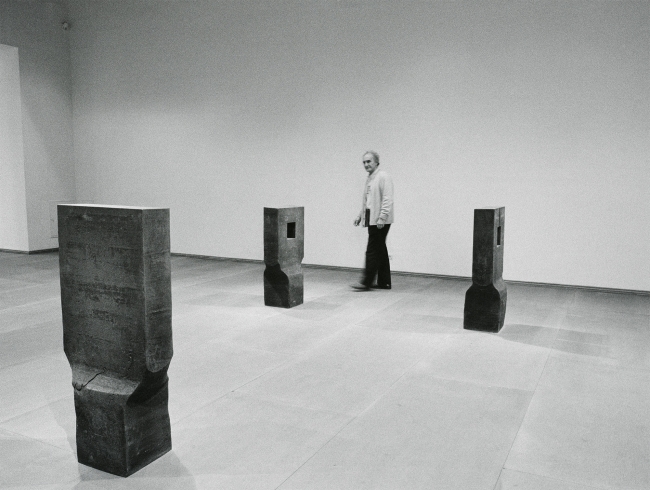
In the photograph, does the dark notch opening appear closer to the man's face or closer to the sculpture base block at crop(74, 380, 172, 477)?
the man's face

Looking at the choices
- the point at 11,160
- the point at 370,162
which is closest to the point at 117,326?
the point at 370,162

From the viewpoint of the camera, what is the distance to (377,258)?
8.66 meters

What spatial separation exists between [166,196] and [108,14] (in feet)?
13.2

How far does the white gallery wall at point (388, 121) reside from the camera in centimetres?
858

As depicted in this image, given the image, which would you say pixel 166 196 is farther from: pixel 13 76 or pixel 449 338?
pixel 449 338

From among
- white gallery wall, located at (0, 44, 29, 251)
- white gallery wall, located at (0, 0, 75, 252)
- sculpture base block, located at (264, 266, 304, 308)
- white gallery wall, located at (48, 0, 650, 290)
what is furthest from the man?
white gallery wall, located at (0, 44, 29, 251)

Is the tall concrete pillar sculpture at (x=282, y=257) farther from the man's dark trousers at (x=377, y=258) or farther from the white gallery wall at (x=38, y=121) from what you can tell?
the white gallery wall at (x=38, y=121)

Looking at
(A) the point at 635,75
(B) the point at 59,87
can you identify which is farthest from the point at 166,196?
(A) the point at 635,75

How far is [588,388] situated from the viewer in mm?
4727

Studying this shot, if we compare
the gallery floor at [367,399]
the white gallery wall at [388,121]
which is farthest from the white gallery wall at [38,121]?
the gallery floor at [367,399]

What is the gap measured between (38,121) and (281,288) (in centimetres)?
806

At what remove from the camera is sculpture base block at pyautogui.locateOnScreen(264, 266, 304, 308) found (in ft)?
24.5

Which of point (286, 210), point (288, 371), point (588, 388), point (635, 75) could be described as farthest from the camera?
point (635, 75)

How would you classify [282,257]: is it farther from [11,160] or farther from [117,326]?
[11,160]
